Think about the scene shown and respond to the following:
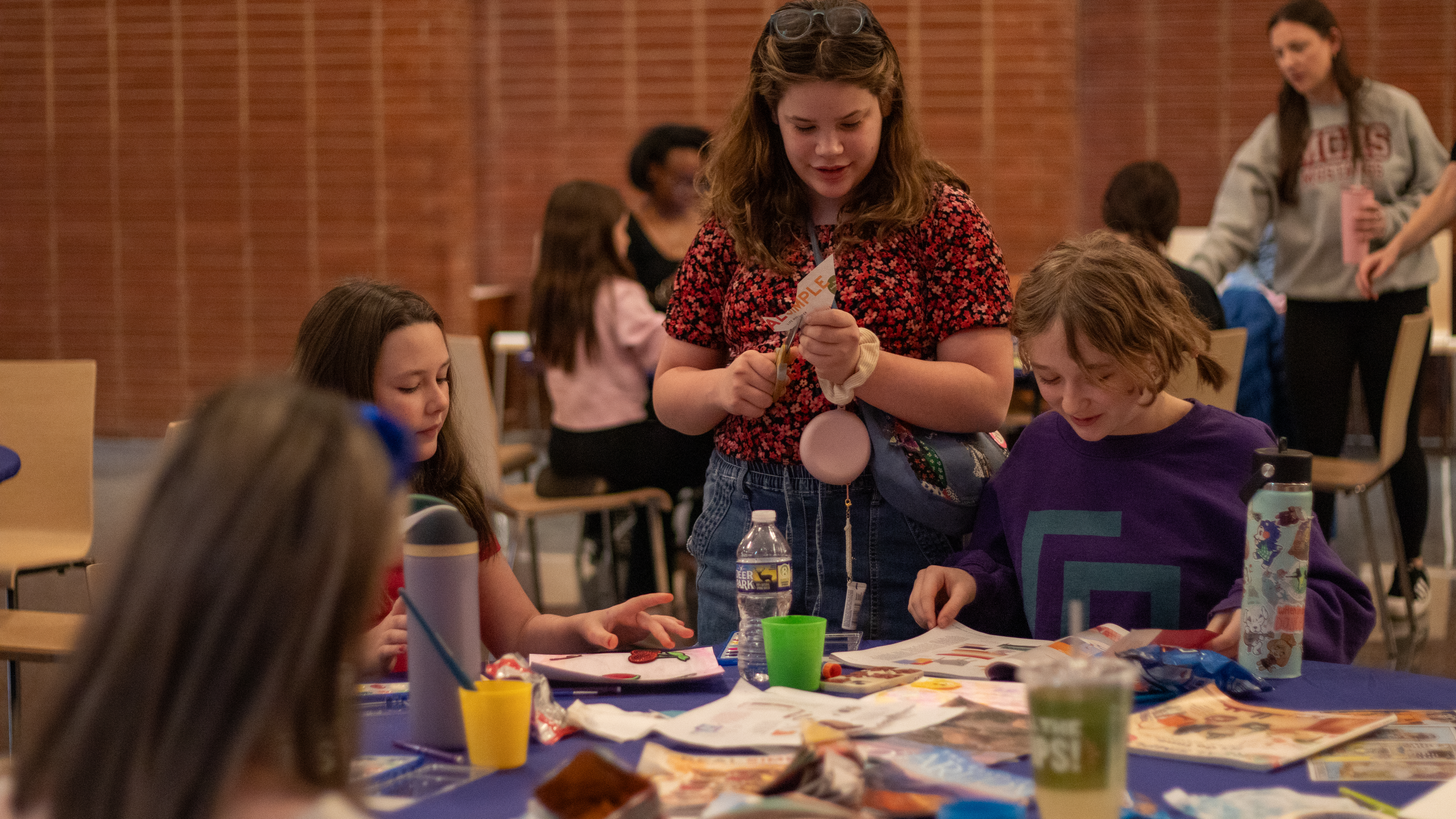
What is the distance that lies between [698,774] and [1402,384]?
3.33 meters

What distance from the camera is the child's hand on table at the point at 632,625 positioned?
1.71 meters

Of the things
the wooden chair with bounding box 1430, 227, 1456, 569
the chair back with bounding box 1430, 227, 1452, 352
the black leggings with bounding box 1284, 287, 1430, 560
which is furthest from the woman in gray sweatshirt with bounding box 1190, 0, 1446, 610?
the chair back with bounding box 1430, 227, 1452, 352

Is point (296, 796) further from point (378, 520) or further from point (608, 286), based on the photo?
point (608, 286)

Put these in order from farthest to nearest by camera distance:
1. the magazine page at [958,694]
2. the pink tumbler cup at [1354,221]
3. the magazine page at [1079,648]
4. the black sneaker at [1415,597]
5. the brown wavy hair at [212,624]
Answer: the black sneaker at [1415,597], the pink tumbler cup at [1354,221], the magazine page at [1079,648], the magazine page at [958,694], the brown wavy hair at [212,624]

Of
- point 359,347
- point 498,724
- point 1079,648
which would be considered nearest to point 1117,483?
point 1079,648

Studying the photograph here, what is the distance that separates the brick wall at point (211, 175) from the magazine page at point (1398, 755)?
20.9ft

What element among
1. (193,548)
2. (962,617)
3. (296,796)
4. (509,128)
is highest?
(509,128)

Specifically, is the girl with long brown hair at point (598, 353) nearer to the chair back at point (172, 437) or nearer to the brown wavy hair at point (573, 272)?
the brown wavy hair at point (573, 272)

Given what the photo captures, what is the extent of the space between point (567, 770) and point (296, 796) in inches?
10.9

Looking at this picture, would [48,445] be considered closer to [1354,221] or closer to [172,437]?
[172,437]

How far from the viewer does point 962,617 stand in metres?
1.89

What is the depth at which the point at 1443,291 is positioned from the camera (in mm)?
6496

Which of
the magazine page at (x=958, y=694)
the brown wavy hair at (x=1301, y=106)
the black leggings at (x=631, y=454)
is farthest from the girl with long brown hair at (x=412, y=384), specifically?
the brown wavy hair at (x=1301, y=106)

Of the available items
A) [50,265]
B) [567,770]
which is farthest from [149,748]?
[50,265]
